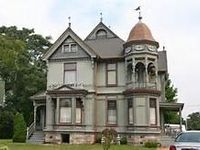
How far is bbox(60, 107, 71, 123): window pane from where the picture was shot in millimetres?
36344

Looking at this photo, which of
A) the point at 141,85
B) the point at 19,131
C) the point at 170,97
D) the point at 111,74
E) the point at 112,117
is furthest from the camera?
the point at 170,97

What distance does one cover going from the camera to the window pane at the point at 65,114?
1431 inches

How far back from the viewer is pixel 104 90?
1478 inches

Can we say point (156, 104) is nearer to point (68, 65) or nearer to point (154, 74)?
point (154, 74)

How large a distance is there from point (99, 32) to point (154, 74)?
769 centimetres

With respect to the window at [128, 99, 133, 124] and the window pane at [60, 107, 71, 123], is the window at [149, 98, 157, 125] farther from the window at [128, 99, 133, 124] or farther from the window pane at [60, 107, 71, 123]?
the window pane at [60, 107, 71, 123]

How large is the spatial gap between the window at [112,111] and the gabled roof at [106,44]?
447cm

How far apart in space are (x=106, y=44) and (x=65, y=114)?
8.59m

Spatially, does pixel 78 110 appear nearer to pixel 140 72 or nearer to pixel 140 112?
pixel 140 112

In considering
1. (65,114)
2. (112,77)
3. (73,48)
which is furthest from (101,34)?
(65,114)

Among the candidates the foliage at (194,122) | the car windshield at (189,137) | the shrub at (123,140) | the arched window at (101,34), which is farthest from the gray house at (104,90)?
the foliage at (194,122)

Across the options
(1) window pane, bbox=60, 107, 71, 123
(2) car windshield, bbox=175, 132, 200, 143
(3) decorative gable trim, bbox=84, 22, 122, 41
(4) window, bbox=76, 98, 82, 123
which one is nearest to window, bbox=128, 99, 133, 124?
(4) window, bbox=76, 98, 82, 123

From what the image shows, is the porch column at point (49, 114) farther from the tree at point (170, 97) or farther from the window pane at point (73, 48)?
the tree at point (170, 97)

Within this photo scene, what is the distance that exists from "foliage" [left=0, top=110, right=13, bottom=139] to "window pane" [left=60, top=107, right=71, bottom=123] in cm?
1511
